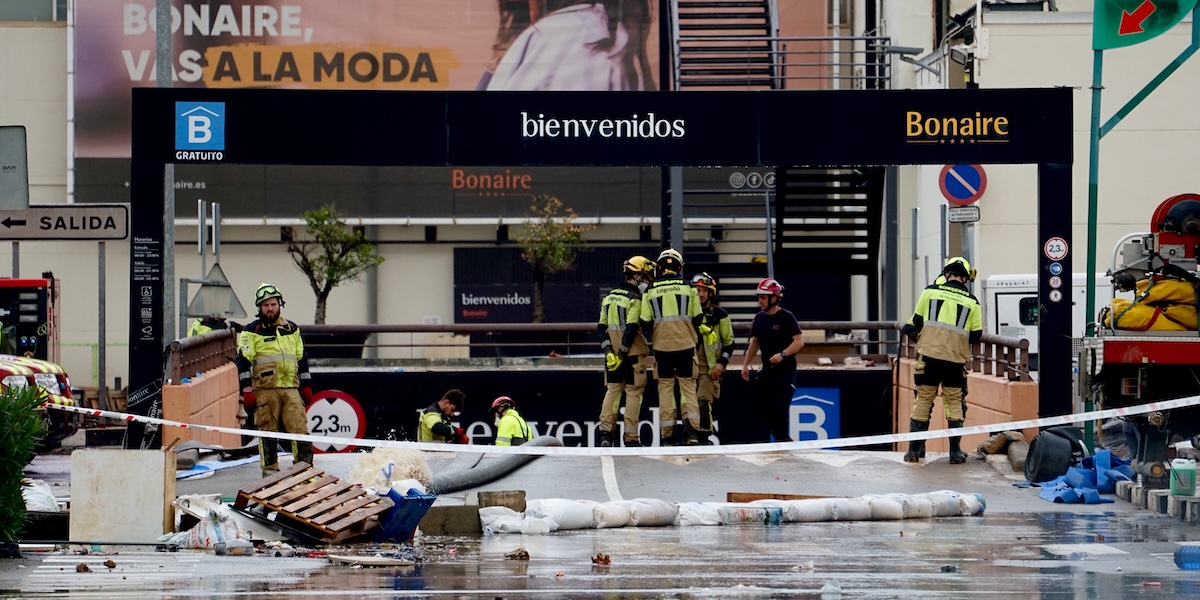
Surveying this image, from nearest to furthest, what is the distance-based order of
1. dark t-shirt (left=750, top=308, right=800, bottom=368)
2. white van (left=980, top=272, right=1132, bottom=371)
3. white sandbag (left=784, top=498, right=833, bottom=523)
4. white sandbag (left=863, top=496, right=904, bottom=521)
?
white sandbag (left=784, top=498, right=833, bottom=523), white sandbag (left=863, top=496, right=904, bottom=521), dark t-shirt (left=750, top=308, right=800, bottom=368), white van (left=980, top=272, right=1132, bottom=371)

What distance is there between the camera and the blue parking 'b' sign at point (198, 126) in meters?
15.4

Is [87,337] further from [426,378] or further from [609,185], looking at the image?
[426,378]

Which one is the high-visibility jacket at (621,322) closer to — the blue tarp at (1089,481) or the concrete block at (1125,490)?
the blue tarp at (1089,481)

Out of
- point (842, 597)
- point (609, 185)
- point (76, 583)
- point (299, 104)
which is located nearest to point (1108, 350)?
point (842, 597)

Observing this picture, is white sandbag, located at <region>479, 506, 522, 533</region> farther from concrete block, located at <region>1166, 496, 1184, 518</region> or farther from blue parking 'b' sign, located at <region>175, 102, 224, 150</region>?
blue parking 'b' sign, located at <region>175, 102, 224, 150</region>

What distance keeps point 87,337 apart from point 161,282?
30.4 meters

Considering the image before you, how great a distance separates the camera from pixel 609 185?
44.5 metres

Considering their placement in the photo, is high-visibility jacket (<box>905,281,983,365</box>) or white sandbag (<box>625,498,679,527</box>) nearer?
white sandbag (<box>625,498,679,527</box>)

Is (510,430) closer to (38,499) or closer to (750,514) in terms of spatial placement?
(750,514)

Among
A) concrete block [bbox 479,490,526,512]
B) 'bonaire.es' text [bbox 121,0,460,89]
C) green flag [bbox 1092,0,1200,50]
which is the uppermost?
'bonaire.es' text [bbox 121,0,460,89]

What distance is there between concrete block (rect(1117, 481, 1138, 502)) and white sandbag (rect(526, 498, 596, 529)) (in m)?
4.56

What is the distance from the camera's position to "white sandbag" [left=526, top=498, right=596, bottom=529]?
11.6m

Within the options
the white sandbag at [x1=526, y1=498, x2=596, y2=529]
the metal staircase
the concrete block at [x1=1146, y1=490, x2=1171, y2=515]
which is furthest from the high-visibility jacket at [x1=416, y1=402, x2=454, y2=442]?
the metal staircase

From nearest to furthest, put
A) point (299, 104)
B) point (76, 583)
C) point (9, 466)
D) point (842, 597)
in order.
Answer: point (842, 597), point (76, 583), point (9, 466), point (299, 104)
